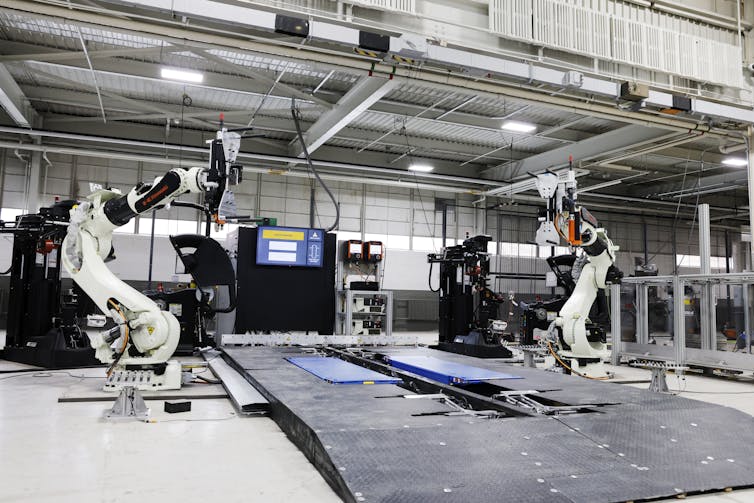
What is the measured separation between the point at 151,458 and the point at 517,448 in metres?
1.92

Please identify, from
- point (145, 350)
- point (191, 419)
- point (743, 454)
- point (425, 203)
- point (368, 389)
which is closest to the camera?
point (743, 454)

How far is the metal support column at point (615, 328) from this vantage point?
8789 mm

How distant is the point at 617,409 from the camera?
358 cm

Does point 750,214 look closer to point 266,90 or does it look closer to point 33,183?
point 266,90

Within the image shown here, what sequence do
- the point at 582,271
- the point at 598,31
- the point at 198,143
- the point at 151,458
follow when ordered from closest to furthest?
1. the point at 151,458
2. the point at 582,271
3. the point at 598,31
4. the point at 198,143

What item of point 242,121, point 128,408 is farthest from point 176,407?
point 242,121

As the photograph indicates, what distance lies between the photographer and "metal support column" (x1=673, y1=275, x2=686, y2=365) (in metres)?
7.77

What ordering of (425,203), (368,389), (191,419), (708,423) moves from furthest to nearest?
(425,203)
(368,389)
(191,419)
(708,423)

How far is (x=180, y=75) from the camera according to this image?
916 centimetres

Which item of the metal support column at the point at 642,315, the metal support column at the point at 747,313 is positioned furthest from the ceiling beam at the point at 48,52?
the metal support column at the point at 747,313

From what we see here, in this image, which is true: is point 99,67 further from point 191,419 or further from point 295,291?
point 191,419

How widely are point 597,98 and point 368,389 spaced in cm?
604

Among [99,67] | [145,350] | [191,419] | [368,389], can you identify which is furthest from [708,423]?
[99,67]

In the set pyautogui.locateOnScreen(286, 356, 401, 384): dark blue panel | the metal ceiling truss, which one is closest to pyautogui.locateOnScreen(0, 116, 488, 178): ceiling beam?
the metal ceiling truss
